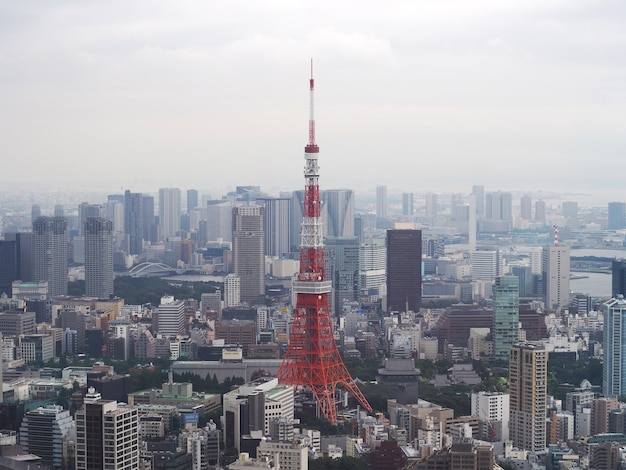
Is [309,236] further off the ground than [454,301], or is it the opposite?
[309,236]

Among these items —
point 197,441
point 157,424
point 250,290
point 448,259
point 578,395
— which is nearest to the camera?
point 197,441

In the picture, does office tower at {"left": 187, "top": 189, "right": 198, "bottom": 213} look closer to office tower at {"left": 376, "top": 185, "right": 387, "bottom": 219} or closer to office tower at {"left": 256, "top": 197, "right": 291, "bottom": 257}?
office tower at {"left": 256, "top": 197, "right": 291, "bottom": 257}

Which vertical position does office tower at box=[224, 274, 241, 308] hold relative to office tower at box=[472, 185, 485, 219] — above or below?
below

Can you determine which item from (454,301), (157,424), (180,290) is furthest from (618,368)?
(180,290)

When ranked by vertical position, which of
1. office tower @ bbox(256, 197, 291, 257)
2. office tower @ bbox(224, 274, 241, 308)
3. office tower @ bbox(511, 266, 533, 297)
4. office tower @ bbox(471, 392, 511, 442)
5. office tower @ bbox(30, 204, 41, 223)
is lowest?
office tower @ bbox(471, 392, 511, 442)

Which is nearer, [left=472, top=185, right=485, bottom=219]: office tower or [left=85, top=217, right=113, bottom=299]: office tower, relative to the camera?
Result: [left=472, top=185, right=485, bottom=219]: office tower

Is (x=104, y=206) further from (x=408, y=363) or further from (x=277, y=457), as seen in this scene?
(x=277, y=457)

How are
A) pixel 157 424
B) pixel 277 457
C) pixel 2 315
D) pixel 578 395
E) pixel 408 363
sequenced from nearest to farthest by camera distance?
1. pixel 277 457
2. pixel 157 424
3. pixel 578 395
4. pixel 408 363
5. pixel 2 315

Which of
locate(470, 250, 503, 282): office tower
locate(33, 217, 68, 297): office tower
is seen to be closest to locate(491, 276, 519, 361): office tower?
locate(470, 250, 503, 282): office tower
